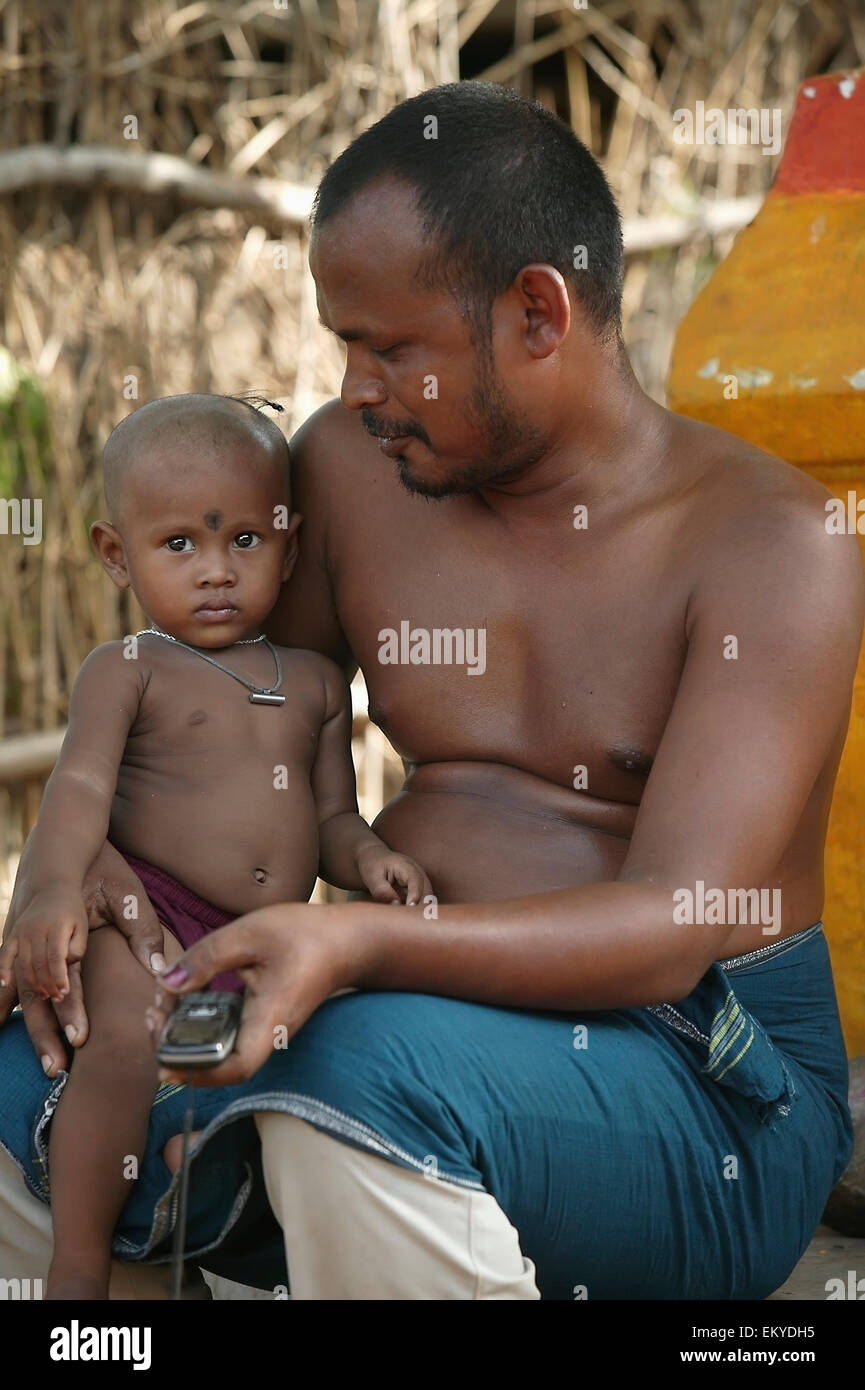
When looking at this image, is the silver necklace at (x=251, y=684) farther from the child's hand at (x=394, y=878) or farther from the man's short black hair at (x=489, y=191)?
the man's short black hair at (x=489, y=191)

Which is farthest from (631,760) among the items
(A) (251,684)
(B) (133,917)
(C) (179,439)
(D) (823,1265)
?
(D) (823,1265)

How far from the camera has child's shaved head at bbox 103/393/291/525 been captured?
2.34 m

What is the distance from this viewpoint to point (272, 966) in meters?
1.67

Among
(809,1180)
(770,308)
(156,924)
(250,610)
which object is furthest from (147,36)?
(809,1180)

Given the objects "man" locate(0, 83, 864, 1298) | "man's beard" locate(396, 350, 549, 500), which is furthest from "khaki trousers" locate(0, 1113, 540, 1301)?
"man's beard" locate(396, 350, 549, 500)

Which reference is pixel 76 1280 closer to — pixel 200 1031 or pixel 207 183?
pixel 200 1031

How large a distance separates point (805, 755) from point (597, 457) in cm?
54

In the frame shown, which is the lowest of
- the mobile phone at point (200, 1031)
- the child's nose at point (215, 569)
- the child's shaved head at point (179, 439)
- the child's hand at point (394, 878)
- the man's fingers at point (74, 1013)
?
the man's fingers at point (74, 1013)

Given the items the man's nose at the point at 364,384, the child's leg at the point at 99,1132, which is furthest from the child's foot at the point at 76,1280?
the man's nose at the point at 364,384

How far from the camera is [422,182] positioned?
6.74ft

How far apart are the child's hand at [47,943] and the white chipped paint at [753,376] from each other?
152cm

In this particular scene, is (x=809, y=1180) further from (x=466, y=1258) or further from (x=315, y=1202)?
(x=315, y=1202)

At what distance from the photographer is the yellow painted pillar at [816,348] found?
279 centimetres

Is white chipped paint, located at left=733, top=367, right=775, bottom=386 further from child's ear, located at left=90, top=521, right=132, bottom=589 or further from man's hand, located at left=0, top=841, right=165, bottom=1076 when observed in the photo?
man's hand, located at left=0, top=841, right=165, bottom=1076
